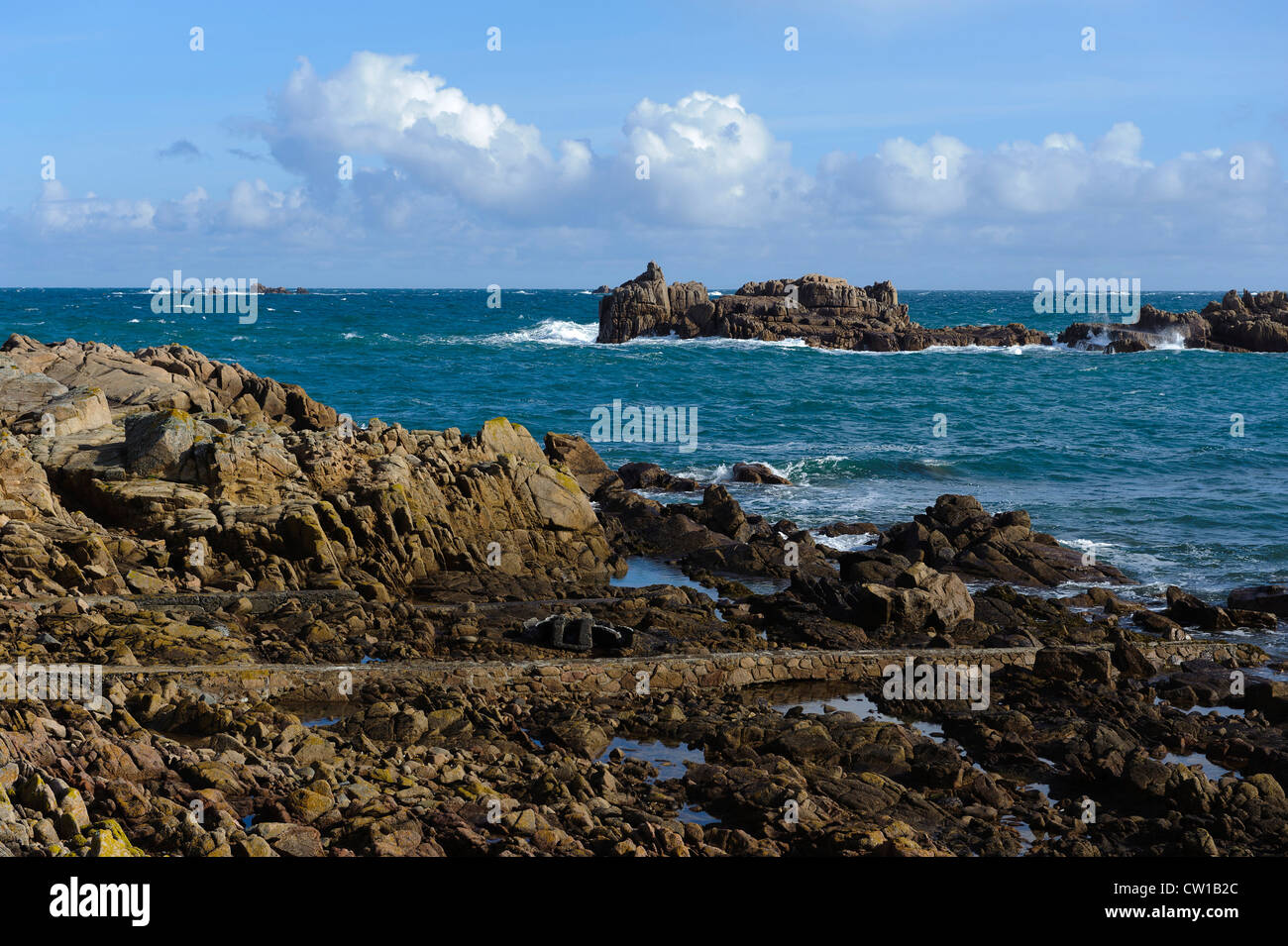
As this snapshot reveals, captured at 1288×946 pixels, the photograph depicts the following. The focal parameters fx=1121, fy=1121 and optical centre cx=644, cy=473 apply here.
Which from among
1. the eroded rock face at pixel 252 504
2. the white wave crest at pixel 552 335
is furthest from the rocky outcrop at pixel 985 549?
the white wave crest at pixel 552 335

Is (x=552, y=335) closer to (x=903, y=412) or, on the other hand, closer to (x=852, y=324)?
(x=852, y=324)

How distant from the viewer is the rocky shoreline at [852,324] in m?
105

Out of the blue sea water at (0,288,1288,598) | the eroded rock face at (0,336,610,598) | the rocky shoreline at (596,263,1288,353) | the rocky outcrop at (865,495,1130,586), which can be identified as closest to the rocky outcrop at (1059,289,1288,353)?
the rocky shoreline at (596,263,1288,353)

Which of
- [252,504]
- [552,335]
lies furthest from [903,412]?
[552,335]

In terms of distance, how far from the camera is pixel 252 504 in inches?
920

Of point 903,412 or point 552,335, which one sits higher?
point 552,335

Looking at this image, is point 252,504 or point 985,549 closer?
point 252,504

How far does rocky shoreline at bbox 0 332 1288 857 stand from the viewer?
37.1 ft

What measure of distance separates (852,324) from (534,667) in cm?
9492
